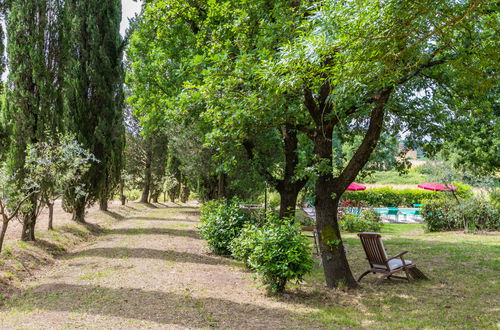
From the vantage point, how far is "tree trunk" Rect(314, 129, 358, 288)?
6.37m

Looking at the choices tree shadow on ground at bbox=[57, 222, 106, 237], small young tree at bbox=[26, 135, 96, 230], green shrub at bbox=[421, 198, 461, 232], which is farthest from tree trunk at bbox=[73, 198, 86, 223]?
green shrub at bbox=[421, 198, 461, 232]

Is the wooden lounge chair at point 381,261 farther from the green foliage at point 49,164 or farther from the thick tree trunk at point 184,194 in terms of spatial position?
the thick tree trunk at point 184,194

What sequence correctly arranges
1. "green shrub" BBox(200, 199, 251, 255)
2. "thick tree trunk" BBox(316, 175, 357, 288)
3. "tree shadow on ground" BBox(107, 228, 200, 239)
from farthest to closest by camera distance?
"tree shadow on ground" BBox(107, 228, 200, 239) → "green shrub" BBox(200, 199, 251, 255) → "thick tree trunk" BBox(316, 175, 357, 288)

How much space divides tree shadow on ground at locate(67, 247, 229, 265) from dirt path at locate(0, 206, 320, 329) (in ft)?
0.08

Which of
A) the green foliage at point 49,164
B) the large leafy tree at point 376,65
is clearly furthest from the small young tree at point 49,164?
the large leafy tree at point 376,65

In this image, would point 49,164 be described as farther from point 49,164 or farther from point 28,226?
point 28,226

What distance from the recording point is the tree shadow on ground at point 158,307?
4691 mm

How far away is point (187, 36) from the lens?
11016 mm

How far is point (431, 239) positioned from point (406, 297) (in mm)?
7683

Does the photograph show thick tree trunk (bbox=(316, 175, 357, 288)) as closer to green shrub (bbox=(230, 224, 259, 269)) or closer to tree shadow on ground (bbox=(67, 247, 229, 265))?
green shrub (bbox=(230, 224, 259, 269))

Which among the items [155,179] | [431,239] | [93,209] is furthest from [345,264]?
[155,179]

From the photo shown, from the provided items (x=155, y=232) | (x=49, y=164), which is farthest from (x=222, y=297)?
(x=155, y=232)

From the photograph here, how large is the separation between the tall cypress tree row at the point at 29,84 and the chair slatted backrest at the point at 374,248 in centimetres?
789

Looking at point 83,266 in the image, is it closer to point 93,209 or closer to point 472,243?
point 472,243
